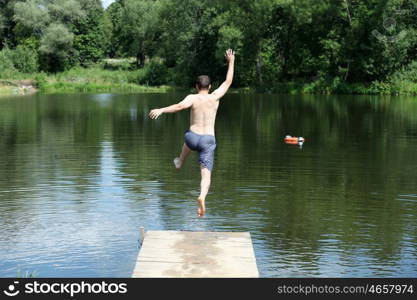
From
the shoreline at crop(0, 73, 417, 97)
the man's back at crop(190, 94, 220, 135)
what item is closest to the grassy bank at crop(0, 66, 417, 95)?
the shoreline at crop(0, 73, 417, 97)

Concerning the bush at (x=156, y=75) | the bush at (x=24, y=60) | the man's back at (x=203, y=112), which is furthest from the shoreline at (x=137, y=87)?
the man's back at (x=203, y=112)

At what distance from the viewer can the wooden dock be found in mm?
11211

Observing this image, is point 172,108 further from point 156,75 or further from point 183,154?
point 156,75

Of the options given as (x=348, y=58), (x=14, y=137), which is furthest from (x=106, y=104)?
(x=348, y=58)

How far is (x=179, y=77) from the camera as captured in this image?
319ft

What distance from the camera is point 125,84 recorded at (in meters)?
95.4

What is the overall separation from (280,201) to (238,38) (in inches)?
2730

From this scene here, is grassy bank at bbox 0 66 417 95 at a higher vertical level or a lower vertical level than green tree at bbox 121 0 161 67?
lower

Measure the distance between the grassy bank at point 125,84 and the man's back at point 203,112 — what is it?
70499 mm

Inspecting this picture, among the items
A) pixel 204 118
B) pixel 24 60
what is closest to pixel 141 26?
pixel 24 60

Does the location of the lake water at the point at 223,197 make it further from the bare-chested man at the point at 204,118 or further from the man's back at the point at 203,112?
the man's back at the point at 203,112

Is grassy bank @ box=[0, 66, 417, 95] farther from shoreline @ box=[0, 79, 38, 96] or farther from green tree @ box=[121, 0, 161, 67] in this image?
green tree @ box=[121, 0, 161, 67]

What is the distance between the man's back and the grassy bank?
7050cm

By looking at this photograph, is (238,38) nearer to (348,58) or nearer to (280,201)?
(348,58)
